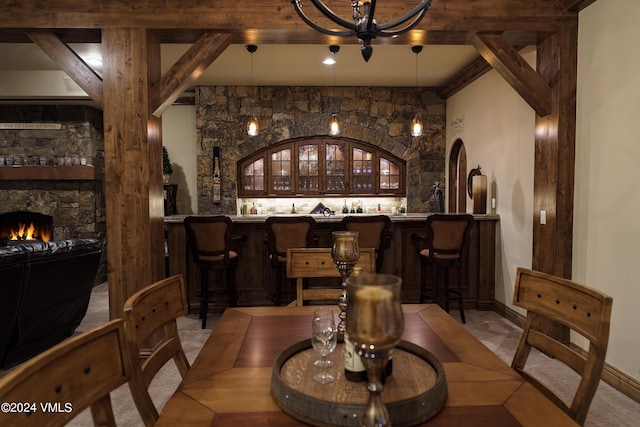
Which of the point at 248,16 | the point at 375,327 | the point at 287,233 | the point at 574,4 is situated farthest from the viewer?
the point at 287,233

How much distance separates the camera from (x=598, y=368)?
123cm

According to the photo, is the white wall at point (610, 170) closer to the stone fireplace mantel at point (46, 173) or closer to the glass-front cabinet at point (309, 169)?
the glass-front cabinet at point (309, 169)

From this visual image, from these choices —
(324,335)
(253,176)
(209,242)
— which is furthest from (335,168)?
(324,335)

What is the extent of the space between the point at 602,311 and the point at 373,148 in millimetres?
5759

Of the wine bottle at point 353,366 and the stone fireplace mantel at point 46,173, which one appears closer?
the wine bottle at point 353,366

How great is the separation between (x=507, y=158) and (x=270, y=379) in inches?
161

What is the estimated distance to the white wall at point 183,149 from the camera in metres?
6.89

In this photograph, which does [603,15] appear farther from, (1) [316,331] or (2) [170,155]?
(2) [170,155]

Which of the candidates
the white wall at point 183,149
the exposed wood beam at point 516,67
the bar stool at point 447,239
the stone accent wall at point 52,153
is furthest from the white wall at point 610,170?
the stone accent wall at point 52,153

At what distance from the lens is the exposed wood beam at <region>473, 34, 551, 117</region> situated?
11.0 feet

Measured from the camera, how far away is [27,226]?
6.48m

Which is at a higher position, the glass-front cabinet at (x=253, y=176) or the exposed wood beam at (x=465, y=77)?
the exposed wood beam at (x=465, y=77)

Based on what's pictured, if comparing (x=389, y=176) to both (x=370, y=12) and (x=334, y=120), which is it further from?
(x=370, y=12)

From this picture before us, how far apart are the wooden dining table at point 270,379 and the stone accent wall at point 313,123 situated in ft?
17.0
